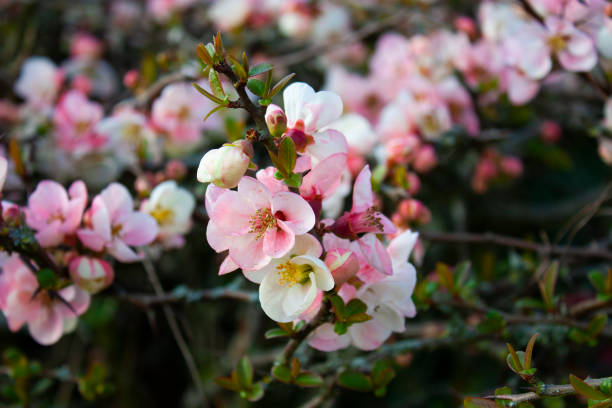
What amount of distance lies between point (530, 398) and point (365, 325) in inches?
7.9

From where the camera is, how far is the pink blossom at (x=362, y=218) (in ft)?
1.93

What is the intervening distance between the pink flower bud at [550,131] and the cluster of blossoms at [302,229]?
122 cm

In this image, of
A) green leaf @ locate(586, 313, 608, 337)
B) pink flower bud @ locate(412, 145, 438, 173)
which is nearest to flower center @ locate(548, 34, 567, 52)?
pink flower bud @ locate(412, 145, 438, 173)

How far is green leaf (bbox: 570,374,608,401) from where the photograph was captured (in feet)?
1.70

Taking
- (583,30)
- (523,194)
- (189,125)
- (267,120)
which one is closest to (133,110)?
(189,125)

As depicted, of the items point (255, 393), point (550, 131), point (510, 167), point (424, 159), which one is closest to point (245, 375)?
point (255, 393)

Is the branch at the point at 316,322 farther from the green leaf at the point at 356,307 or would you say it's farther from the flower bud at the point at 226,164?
the flower bud at the point at 226,164

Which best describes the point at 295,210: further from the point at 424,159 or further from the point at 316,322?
the point at 424,159

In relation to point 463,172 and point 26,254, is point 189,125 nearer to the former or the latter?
point 26,254

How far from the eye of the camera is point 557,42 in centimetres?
99

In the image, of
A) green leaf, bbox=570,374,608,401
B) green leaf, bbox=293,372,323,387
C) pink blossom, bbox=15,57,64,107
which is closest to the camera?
green leaf, bbox=570,374,608,401

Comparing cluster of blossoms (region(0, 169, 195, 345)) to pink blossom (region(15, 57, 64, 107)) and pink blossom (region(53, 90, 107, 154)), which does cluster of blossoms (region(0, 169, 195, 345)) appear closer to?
pink blossom (region(53, 90, 107, 154))

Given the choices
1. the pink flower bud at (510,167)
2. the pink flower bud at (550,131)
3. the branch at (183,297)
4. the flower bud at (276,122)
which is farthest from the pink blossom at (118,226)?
the pink flower bud at (550,131)

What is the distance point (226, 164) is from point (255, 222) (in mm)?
76
